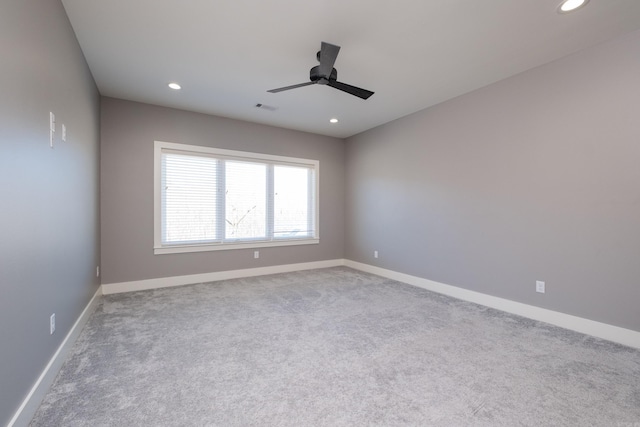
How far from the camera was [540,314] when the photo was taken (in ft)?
9.71

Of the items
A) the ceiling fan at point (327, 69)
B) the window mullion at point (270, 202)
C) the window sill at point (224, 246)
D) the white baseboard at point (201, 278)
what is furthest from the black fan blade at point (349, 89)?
the white baseboard at point (201, 278)

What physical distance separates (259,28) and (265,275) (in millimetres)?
3722

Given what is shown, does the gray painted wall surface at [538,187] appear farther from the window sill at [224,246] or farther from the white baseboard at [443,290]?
the window sill at [224,246]

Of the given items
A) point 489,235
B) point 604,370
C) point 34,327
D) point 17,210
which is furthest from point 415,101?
point 34,327

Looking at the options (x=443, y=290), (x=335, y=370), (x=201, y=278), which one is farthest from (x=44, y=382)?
(x=443, y=290)

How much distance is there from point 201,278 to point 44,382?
9.06 feet

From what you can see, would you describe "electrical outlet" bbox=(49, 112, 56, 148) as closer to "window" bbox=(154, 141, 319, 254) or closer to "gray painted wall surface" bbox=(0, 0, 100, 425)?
"gray painted wall surface" bbox=(0, 0, 100, 425)

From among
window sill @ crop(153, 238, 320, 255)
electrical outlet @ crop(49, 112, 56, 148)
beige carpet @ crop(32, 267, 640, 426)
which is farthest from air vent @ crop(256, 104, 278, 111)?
beige carpet @ crop(32, 267, 640, 426)

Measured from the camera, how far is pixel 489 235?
342 centimetres

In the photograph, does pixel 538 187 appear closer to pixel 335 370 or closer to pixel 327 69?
pixel 327 69

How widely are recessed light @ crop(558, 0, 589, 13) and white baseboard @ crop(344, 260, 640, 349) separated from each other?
2662 millimetres

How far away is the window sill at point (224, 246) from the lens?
167 inches

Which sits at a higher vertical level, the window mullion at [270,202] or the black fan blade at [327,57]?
the black fan blade at [327,57]

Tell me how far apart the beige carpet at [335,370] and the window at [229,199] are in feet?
4.79
